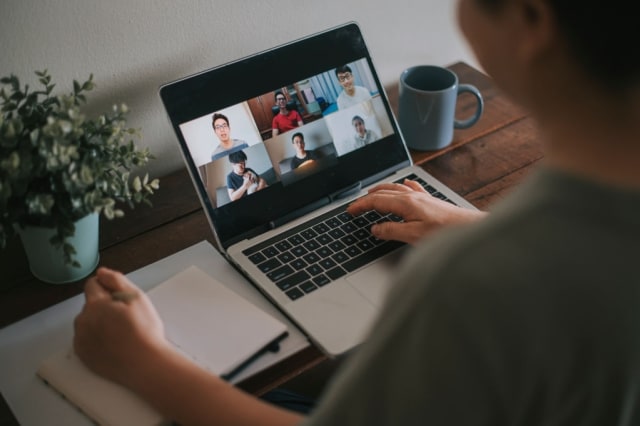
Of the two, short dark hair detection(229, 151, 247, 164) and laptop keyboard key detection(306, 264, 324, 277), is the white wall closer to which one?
short dark hair detection(229, 151, 247, 164)

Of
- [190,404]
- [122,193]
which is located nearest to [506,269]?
[190,404]

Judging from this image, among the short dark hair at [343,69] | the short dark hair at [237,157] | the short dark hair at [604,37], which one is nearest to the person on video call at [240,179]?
the short dark hair at [237,157]

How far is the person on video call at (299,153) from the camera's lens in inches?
43.8

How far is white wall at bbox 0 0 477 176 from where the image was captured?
3.37 feet

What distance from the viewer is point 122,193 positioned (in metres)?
0.96

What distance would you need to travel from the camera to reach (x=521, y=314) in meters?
0.48

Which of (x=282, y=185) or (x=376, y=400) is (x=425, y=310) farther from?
(x=282, y=185)

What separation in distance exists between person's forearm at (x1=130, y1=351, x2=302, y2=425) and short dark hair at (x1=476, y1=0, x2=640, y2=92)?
0.45 m

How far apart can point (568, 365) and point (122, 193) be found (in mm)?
644

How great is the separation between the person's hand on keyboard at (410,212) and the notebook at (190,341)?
0.74 ft

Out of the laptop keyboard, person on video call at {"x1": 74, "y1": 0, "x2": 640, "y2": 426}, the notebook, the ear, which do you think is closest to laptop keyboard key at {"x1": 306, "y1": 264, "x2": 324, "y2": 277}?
the laptop keyboard

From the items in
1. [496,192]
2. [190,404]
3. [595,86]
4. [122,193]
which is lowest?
[496,192]

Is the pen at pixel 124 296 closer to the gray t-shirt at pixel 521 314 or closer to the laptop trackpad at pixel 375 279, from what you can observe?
the laptop trackpad at pixel 375 279

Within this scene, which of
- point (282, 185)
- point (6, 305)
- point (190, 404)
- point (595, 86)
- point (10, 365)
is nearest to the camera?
point (595, 86)
